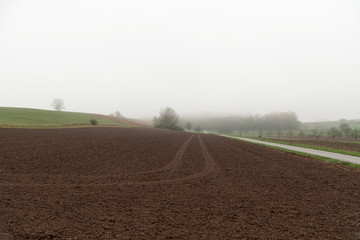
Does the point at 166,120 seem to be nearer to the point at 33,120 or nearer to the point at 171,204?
the point at 33,120

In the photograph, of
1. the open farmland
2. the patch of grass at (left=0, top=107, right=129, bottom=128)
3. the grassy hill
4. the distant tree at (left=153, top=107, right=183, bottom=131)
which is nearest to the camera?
the open farmland

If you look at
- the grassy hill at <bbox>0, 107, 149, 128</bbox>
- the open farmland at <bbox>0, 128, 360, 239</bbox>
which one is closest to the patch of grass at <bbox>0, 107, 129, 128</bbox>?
the grassy hill at <bbox>0, 107, 149, 128</bbox>

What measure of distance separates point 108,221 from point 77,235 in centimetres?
89

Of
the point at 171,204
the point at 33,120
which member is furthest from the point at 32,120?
the point at 171,204

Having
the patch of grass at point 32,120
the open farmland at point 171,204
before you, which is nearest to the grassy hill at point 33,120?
the patch of grass at point 32,120

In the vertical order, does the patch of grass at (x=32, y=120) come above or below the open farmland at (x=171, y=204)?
above

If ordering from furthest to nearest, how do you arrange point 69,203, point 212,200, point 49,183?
point 49,183
point 212,200
point 69,203

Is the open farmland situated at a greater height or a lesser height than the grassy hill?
lesser

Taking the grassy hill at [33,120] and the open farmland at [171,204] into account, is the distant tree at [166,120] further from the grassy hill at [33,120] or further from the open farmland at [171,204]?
the open farmland at [171,204]

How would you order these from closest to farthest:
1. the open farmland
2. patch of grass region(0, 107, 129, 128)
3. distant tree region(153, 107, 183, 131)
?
the open farmland < patch of grass region(0, 107, 129, 128) < distant tree region(153, 107, 183, 131)

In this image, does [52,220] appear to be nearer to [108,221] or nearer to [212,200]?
[108,221]

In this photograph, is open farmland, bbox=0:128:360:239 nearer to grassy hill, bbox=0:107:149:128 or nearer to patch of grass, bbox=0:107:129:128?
patch of grass, bbox=0:107:129:128

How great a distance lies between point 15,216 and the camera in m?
4.88

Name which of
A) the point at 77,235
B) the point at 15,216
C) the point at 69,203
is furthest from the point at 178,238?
the point at 15,216
